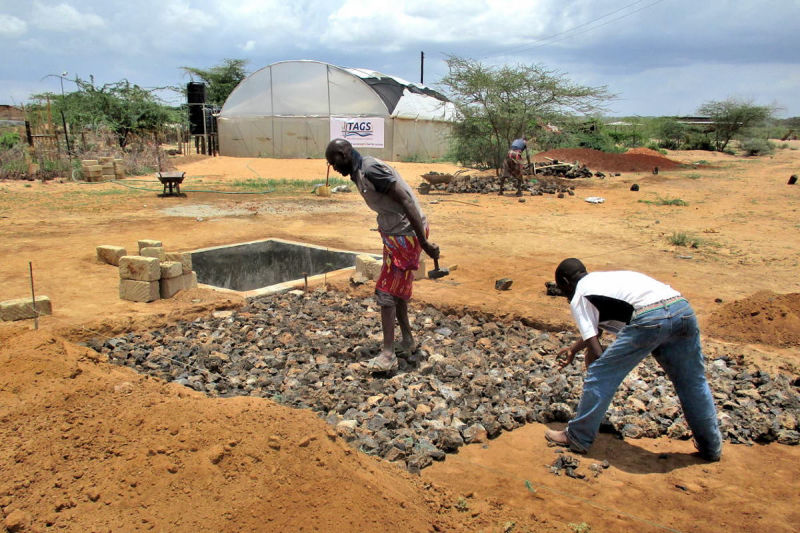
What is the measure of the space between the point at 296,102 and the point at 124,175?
9939mm

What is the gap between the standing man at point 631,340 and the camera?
3.17 meters

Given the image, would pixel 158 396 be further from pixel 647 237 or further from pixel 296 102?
pixel 296 102

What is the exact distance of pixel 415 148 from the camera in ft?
93.5

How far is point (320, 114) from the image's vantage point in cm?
2730

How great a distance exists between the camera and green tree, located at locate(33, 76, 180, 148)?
2492 cm

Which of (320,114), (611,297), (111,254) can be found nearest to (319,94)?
(320,114)

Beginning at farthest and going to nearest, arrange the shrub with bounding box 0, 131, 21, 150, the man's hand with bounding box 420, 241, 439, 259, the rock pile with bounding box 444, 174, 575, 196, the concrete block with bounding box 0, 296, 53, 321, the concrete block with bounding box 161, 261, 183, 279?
1. the shrub with bounding box 0, 131, 21, 150
2. the rock pile with bounding box 444, 174, 575, 196
3. the concrete block with bounding box 161, 261, 183, 279
4. the concrete block with bounding box 0, 296, 53, 321
5. the man's hand with bounding box 420, 241, 439, 259

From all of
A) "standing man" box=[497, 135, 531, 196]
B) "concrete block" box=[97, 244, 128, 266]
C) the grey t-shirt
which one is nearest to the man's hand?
the grey t-shirt

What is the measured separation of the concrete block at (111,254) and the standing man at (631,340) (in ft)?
20.0

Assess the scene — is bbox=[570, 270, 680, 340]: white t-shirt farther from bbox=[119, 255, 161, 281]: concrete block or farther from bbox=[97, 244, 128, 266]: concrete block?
bbox=[97, 244, 128, 266]: concrete block

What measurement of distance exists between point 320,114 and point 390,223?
24.2 metres

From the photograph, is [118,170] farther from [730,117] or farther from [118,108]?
[730,117]

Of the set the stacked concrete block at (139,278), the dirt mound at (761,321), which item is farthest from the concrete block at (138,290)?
the dirt mound at (761,321)

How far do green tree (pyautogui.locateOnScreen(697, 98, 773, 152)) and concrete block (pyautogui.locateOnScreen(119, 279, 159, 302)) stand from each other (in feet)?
124
